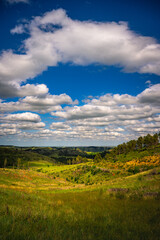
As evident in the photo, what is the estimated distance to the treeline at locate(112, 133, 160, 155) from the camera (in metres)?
104

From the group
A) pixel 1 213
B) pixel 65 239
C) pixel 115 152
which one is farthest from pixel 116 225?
pixel 115 152

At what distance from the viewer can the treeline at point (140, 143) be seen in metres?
104

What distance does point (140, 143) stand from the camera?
108 m

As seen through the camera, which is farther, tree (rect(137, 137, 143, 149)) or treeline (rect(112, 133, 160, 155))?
tree (rect(137, 137, 143, 149))

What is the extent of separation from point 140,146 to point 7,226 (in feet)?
390

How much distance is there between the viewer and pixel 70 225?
473 centimetres

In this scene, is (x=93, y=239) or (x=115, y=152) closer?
(x=93, y=239)

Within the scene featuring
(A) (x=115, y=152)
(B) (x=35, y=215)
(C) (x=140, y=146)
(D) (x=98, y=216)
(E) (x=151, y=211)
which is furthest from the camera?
(A) (x=115, y=152)

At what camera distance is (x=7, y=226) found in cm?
396

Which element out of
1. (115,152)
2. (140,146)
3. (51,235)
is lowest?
(115,152)

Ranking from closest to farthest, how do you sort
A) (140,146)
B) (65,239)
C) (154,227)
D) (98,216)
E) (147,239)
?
(65,239) → (147,239) → (154,227) → (98,216) → (140,146)

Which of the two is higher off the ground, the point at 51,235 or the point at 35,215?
the point at 51,235

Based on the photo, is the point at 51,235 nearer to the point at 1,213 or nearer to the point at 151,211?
the point at 1,213

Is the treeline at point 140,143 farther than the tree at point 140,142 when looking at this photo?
No
